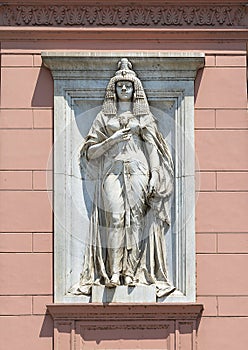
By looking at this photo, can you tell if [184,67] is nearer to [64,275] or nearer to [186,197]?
[186,197]

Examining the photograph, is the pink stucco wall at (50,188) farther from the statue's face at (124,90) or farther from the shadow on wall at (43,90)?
the statue's face at (124,90)

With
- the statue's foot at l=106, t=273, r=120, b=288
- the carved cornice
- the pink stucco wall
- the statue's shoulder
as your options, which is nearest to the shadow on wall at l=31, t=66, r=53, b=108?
the pink stucco wall

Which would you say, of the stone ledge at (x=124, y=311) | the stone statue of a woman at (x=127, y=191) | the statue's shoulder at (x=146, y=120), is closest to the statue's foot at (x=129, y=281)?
the stone statue of a woman at (x=127, y=191)

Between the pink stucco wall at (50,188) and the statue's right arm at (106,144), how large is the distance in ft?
1.47

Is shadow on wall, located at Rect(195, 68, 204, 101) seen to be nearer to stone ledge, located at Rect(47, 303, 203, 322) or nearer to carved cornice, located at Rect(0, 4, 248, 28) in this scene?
carved cornice, located at Rect(0, 4, 248, 28)

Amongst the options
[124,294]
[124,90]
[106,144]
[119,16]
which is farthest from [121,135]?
[124,294]

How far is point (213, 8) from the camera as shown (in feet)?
53.7

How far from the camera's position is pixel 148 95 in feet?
53.1

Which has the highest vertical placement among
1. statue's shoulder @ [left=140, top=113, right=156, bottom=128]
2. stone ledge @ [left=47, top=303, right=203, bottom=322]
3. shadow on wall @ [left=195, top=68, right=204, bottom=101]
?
shadow on wall @ [left=195, top=68, right=204, bottom=101]

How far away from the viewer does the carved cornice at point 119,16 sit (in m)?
16.3

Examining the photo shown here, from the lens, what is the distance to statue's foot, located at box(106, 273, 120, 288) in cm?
1566

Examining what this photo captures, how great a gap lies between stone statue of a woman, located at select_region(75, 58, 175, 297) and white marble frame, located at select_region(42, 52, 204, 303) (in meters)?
0.14

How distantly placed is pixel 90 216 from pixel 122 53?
1.72 metres

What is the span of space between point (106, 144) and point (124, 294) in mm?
1544
